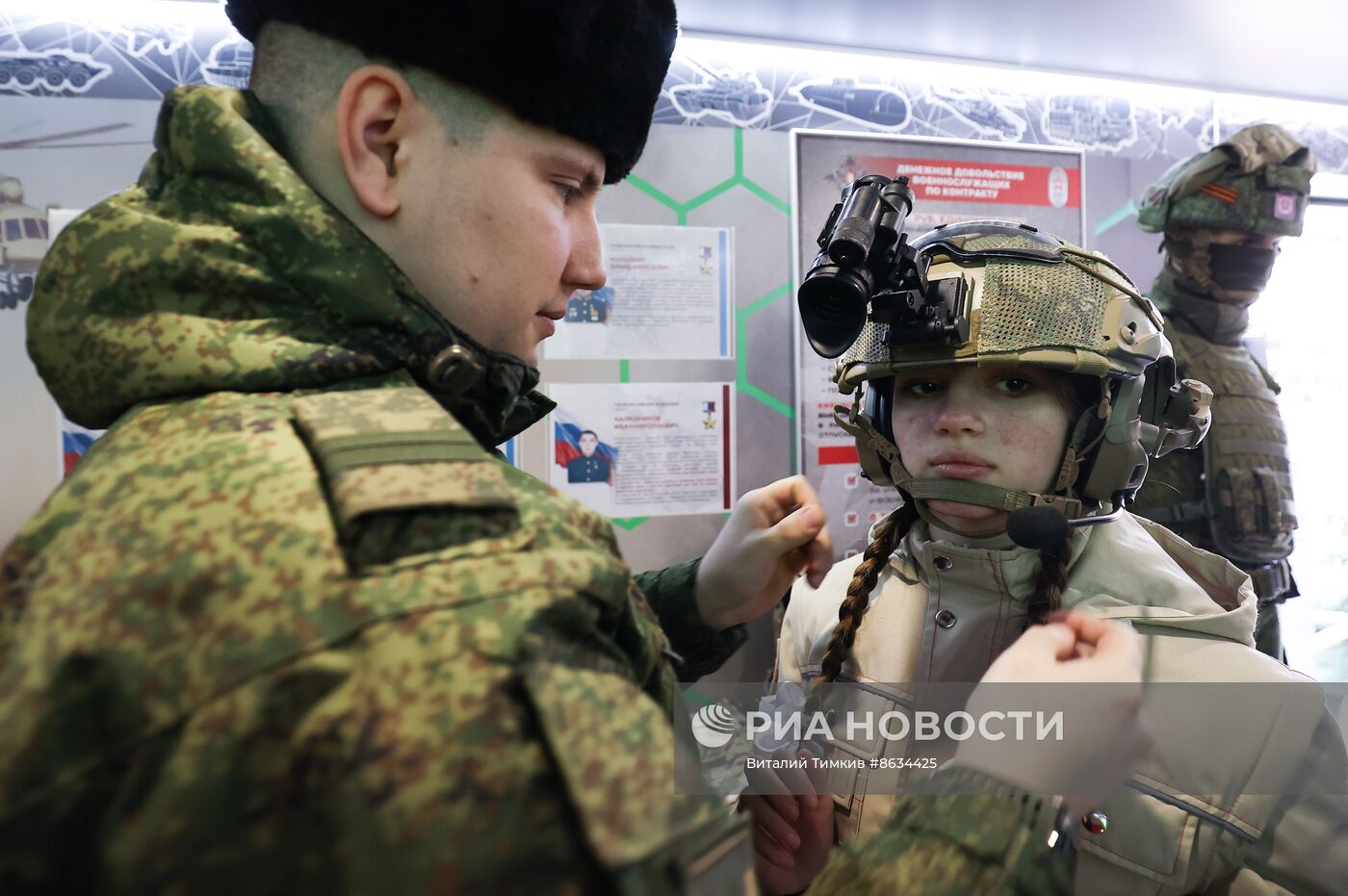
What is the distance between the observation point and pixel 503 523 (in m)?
0.57

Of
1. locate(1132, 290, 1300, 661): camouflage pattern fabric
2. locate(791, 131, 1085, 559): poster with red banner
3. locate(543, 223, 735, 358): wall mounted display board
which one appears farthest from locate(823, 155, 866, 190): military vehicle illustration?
locate(1132, 290, 1300, 661): camouflage pattern fabric

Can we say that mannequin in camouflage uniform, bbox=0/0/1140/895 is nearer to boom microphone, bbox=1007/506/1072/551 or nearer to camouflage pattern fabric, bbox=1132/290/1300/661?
boom microphone, bbox=1007/506/1072/551

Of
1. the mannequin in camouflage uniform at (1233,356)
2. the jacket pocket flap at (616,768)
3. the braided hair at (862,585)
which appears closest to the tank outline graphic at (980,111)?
the mannequin in camouflage uniform at (1233,356)

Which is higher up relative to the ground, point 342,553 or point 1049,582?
point 342,553

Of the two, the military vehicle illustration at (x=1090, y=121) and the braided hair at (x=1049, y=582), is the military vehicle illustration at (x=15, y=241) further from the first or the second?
the military vehicle illustration at (x=1090, y=121)

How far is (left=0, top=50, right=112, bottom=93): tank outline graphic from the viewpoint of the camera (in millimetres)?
Result: 2184

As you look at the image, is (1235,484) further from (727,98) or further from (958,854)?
(958,854)

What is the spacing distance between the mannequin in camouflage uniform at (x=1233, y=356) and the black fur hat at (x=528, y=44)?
2.18 metres

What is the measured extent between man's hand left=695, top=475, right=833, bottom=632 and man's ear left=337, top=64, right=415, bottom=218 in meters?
0.60

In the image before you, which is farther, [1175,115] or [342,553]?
[1175,115]

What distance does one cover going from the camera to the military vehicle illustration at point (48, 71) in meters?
2.18

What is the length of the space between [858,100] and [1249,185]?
1.19 m

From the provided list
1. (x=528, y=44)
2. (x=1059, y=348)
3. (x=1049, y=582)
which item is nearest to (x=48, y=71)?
(x=528, y=44)

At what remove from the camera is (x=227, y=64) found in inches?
91.1
